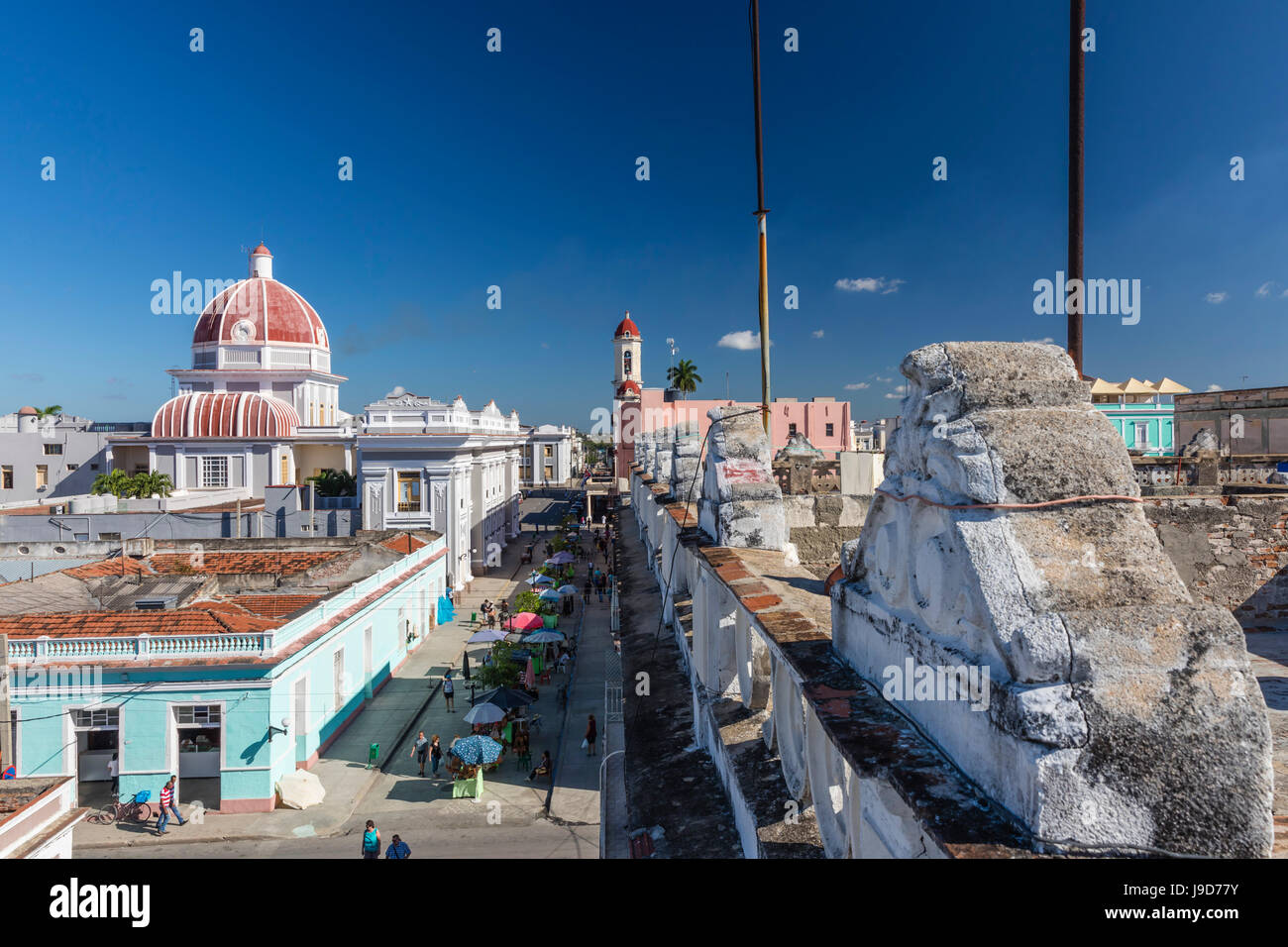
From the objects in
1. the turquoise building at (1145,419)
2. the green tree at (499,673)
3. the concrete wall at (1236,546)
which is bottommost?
the green tree at (499,673)

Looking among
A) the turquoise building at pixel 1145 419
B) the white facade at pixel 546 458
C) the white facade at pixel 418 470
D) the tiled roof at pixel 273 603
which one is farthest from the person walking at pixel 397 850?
the white facade at pixel 546 458

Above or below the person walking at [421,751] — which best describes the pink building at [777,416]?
above

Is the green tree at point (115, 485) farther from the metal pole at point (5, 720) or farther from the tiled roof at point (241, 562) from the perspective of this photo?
the metal pole at point (5, 720)

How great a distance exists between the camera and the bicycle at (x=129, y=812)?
44.2ft

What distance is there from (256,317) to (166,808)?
133ft

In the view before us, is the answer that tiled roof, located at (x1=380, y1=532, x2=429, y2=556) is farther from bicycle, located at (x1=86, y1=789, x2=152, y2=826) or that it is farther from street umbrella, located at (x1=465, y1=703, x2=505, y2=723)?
bicycle, located at (x1=86, y1=789, x2=152, y2=826)

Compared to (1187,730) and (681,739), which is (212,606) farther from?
(1187,730)

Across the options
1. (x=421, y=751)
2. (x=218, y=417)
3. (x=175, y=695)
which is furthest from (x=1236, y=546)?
(x=218, y=417)

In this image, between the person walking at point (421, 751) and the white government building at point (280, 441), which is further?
the white government building at point (280, 441)

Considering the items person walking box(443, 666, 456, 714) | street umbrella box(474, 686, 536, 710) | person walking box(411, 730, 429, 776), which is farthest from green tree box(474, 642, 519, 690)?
person walking box(411, 730, 429, 776)

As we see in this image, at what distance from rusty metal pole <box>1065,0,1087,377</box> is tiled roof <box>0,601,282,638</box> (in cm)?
1466

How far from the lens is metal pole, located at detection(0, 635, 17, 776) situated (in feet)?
41.6

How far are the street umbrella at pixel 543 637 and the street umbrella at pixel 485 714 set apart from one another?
4249 mm
